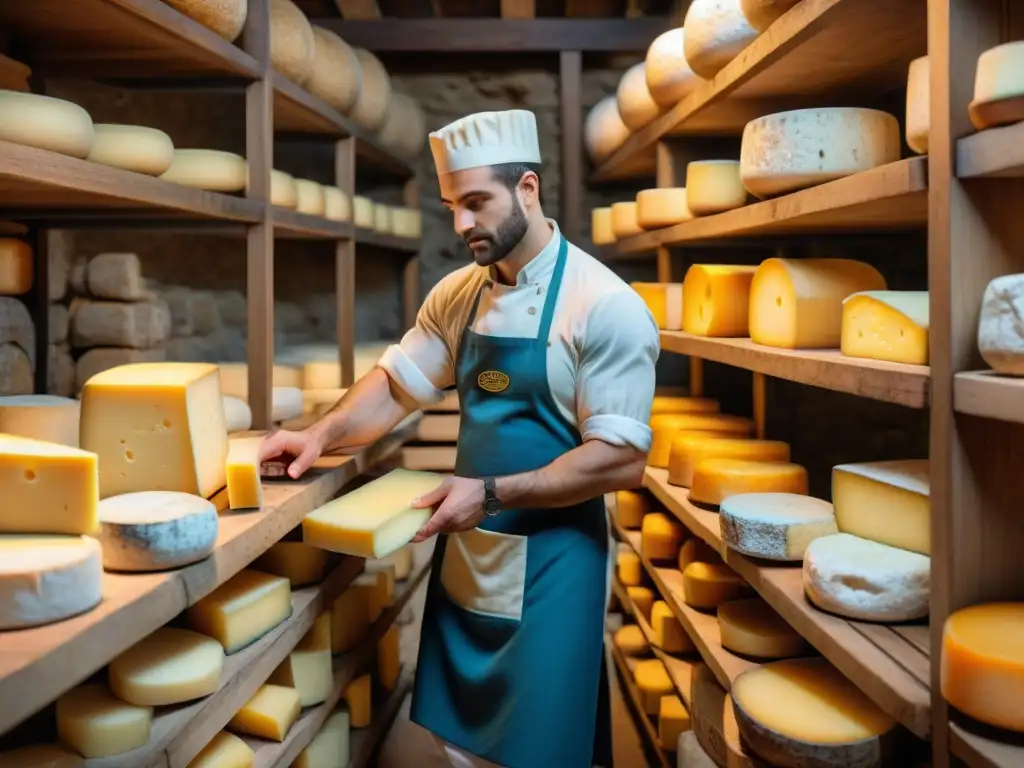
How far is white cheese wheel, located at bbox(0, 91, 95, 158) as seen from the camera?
66.8 inches

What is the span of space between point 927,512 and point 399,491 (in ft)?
3.32

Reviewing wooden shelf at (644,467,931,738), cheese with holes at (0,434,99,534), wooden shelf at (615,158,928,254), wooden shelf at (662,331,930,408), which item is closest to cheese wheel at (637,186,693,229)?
wooden shelf at (615,158,928,254)

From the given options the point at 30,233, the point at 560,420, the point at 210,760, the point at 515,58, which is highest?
the point at 515,58

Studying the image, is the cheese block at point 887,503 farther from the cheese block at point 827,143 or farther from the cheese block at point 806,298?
the cheese block at point 827,143

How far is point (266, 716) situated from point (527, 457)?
2.52 ft

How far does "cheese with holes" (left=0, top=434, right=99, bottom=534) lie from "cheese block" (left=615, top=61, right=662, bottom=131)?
96.9 inches

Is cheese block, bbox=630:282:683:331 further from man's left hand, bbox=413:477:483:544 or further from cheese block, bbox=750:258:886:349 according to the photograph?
man's left hand, bbox=413:477:483:544

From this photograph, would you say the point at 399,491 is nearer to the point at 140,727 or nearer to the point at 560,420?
the point at 560,420

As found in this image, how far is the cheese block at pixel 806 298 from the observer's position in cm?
193

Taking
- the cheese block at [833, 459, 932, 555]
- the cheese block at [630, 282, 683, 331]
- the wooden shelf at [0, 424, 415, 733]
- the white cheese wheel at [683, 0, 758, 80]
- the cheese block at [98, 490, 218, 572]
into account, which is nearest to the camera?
the wooden shelf at [0, 424, 415, 733]

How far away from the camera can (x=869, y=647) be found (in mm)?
1411

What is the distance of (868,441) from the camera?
3338 mm

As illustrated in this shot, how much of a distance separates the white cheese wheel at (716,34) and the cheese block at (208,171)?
3.97ft

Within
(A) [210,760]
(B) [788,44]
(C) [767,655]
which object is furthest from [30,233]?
(C) [767,655]
